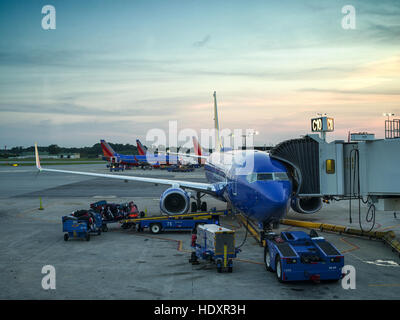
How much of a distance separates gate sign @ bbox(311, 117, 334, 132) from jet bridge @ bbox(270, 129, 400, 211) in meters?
1.40

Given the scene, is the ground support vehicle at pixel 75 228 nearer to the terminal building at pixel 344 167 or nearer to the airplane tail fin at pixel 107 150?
the terminal building at pixel 344 167

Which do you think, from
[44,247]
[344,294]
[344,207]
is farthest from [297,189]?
[344,207]

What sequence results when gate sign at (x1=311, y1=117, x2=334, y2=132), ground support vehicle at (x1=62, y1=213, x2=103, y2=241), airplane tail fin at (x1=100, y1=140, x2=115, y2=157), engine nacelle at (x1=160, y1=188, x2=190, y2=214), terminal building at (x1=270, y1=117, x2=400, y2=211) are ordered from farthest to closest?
airplane tail fin at (x1=100, y1=140, x2=115, y2=157) < engine nacelle at (x1=160, y1=188, x2=190, y2=214) < ground support vehicle at (x1=62, y1=213, x2=103, y2=241) < gate sign at (x1=311, y1=117, x2=334, y2=132) < terminal building at (x1=270, y1=117, x2=400, y2=211)

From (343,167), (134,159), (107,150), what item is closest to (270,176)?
(343,167)

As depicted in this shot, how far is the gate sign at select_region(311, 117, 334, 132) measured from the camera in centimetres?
2064

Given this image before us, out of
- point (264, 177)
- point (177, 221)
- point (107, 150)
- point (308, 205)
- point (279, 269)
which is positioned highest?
point (107, 150)

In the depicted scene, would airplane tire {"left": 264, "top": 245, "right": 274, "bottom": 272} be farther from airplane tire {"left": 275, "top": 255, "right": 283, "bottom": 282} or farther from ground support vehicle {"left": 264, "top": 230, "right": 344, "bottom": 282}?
airplane tire {"left": 275, "top": 255, "right": 283, "bottom": 282}

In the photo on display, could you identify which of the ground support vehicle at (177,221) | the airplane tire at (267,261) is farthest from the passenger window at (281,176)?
the ground support vehicle at (177,221)

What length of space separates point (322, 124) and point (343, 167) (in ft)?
9.15

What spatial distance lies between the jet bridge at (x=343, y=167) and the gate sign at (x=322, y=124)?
1.40 meters

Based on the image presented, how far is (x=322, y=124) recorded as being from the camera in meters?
20.8

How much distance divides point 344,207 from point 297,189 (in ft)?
58.3

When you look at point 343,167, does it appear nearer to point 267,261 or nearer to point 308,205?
point 267,261

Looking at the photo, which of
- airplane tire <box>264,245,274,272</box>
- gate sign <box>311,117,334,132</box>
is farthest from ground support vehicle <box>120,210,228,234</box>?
gate sign <box>311,117,334,132</box>
